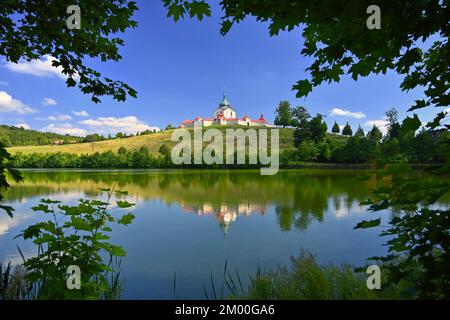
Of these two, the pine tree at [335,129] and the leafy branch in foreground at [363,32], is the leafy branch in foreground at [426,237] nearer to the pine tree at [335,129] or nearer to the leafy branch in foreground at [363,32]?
the leafy branch in foreground at [363,32]

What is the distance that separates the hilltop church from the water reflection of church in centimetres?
11504

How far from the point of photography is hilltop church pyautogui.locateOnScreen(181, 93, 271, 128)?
436 feet

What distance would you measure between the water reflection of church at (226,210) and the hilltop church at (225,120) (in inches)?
4529

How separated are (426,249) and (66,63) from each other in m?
5.43

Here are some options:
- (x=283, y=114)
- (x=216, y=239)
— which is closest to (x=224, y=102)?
(x=283, y=114)

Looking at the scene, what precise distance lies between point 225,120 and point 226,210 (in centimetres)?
11911

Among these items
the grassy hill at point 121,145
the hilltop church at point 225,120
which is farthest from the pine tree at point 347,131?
the hilltop church at point 225,120

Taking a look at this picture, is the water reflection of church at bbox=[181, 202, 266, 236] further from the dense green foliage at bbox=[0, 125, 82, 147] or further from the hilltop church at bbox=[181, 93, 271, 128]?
the hilltop church at bbox=[181, 93, 271, 128]

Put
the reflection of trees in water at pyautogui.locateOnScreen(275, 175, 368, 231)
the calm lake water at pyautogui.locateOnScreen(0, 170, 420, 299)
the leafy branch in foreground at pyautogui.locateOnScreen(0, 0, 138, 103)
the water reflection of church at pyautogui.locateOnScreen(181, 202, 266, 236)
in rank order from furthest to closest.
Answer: the water reflection of church at pyautogui.locateOnScreen(181, 202, 266, 236)
the reflection of trees in water at pyautogui.locateOnScreen(275, 175, 368, 231)
the calm lake water at pyautogui.locateOnScreen(0, 170, 420, 299)
the leafy branch in foreground at pyautogui.locateOnScreen(0, 0, 138, 103)

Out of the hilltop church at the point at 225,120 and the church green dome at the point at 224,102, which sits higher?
the church green dome at the point at 224,102

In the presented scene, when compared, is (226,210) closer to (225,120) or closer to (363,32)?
(363,32)

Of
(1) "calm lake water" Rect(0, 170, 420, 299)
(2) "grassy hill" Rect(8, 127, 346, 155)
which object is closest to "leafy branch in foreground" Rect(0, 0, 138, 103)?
(1) "calm lake water" Rect(0, 170, 420, 299)

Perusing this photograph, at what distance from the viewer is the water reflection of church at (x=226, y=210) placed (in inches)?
553
